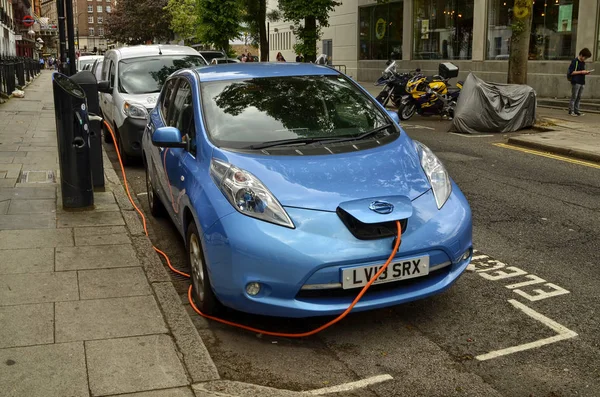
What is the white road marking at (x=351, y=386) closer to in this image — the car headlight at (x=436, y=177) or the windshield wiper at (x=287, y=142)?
the car headlight at (x=436, y=177)

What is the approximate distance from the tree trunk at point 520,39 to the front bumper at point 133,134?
384 inches

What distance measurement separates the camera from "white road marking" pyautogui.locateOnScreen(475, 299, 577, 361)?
396 cm

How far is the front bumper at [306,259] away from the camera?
3.86 metres

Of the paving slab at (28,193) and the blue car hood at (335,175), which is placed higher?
the blue car hood at (335,175)

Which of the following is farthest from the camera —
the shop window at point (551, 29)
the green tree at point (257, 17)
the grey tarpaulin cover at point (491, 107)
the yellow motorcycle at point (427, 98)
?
the green tree at point (257, 17)

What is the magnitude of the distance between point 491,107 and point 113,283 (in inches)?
457

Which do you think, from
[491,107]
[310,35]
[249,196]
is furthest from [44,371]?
[310,35]

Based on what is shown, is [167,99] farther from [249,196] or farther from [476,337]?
[476,337]

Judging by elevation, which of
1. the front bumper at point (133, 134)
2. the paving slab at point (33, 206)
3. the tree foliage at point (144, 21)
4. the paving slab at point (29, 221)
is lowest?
the paving slab at point (29, 221)

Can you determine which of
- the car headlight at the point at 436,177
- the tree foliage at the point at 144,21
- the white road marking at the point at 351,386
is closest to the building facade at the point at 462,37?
the car headlight at the point at 436,177

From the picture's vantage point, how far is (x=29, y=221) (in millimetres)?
6488

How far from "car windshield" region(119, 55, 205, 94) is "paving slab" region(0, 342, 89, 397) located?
7592 mm

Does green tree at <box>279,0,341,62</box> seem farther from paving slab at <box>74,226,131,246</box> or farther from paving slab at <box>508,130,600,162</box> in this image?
paving slab at <box>74,226,131,246</box>

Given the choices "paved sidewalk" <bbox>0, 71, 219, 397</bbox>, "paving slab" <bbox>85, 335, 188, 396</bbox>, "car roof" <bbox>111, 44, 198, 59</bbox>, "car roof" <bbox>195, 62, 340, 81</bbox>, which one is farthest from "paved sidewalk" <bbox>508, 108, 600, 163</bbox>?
"paving slab" <bbox>85, 335, 188, 396</bbox>
